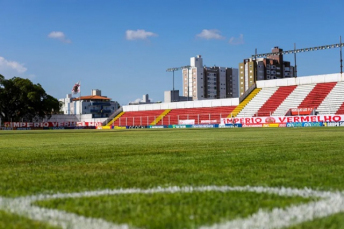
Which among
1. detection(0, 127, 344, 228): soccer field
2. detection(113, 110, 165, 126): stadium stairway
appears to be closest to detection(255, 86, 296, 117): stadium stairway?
detection(113, 110, 165, 126): stadium stairway

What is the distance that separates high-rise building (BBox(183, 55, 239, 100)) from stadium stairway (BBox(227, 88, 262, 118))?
90655 millimetres

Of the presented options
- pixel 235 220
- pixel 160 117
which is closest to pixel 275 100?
pixel 160 117

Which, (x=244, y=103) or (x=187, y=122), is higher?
(x=244, y=103)

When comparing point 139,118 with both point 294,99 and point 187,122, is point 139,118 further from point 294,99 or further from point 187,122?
point 294,99

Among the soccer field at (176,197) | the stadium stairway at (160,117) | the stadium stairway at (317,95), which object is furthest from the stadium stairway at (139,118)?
the soccer field at (176,197)

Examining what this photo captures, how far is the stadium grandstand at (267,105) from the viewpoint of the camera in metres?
52.2

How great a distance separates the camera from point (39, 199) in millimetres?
3529

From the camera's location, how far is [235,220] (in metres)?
2.61

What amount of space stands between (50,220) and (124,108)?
250ft

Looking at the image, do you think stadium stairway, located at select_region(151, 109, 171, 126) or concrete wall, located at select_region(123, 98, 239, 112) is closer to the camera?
concrete wall, located at select_region(123, 98, 239, 112)

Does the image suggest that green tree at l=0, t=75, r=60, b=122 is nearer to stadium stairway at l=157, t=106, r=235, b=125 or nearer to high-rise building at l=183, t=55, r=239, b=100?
stadium stairway at l=157, t=106, r=235, b=125

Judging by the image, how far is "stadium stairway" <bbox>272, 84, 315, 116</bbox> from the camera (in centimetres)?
5397

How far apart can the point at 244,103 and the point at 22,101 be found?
39.5 m

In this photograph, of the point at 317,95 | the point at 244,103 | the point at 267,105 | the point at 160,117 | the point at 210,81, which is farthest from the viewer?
the point at 210,81
